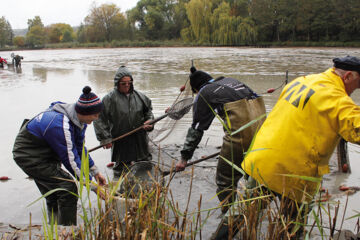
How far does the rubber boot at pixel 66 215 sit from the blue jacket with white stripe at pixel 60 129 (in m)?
0.43

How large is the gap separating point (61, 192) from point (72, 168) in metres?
0.40

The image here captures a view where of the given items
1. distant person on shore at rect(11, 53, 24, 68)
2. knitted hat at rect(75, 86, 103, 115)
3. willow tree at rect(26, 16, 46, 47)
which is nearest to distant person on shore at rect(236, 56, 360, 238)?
knitted hat at rect(75, 86, 103, 115)

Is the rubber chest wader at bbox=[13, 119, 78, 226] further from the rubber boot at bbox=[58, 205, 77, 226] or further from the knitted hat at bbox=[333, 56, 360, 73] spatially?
the knitted hat at bbox=[333, 56, 360, 73]

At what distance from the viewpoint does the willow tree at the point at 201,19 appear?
160ft

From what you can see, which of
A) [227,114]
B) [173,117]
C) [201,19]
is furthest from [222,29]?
[227,114]

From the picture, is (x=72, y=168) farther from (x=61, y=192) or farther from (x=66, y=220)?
(x=66, y=220)

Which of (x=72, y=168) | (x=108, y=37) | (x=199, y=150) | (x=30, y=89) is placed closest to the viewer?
(x=72, y=168)

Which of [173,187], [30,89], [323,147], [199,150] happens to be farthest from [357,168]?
[30,89]

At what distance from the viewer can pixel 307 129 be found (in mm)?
2256

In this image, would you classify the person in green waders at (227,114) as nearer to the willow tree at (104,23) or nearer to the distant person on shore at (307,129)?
the distant person on shore at (307,129)

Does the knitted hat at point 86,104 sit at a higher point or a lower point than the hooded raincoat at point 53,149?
higher

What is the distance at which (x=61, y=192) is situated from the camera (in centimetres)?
316

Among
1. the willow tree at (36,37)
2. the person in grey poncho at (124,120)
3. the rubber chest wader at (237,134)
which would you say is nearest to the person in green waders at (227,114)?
the rubber chest wader at (237,134)

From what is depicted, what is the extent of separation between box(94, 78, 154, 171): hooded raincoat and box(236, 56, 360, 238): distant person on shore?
94.7 inches
